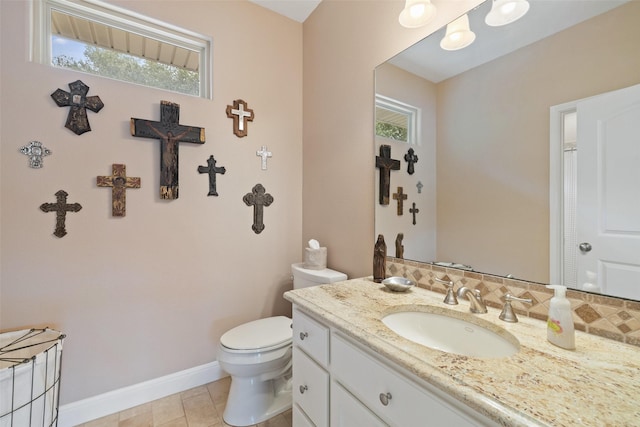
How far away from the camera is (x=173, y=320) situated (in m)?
1.78

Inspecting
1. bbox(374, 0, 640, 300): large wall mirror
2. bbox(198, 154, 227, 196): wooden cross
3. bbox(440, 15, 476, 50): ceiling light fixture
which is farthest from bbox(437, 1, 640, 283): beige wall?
bbox(198, 154, 227, 196): wooden cross

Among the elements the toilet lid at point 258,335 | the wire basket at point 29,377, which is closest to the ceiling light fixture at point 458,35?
the toilet lid at point 258,335

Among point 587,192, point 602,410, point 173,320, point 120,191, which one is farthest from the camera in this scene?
point 173,320

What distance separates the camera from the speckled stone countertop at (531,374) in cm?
49

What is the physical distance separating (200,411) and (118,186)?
4.73 feet

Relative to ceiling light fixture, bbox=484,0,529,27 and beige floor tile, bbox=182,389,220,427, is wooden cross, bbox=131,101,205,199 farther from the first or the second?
ceiling light fixture, bbox=484,0,529,27

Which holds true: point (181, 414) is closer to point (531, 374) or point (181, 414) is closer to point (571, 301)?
point (531, 374)

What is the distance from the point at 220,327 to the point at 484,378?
1.80m

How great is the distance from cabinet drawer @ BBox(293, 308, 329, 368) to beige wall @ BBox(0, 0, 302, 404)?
1.00m

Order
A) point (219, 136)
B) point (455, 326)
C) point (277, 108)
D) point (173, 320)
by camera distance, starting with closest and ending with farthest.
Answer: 1. point (455, 326)
2. point (173, 320)
3. point (219, 136)
4. point (277, 108)

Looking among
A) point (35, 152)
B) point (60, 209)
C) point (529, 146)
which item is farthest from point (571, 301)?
point (35, 152)

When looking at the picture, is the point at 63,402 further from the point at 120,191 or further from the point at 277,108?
the point at 277,108

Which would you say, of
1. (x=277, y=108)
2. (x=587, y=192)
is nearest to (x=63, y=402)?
(x=277, y=108)

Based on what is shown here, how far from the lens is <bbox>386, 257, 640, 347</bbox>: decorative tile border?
756mm
